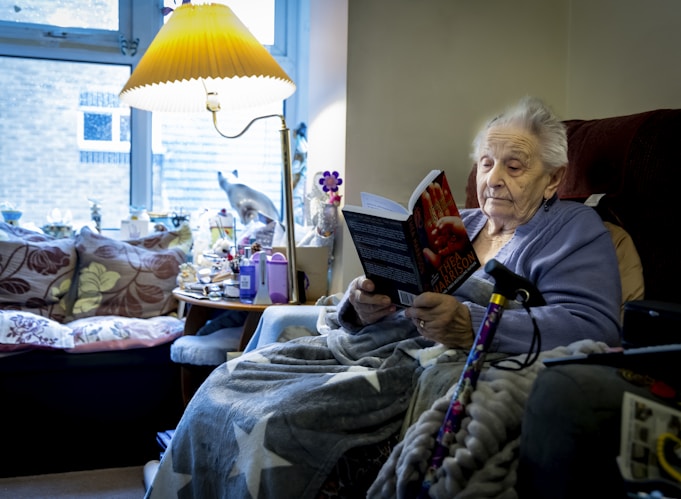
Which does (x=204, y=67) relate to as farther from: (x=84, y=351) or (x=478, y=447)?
(x=478, y=447)

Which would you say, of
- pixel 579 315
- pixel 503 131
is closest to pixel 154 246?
pixel 503 131

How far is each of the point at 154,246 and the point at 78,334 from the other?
0.56 metres

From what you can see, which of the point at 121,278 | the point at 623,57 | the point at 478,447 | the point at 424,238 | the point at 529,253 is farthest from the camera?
the point at 121,278

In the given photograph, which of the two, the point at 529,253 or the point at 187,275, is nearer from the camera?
the point at 529,253

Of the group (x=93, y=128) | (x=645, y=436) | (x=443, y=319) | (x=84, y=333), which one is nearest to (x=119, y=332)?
(x=84, y=333)

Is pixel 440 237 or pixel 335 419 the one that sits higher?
pixel 440 237

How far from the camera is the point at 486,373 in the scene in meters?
1.07

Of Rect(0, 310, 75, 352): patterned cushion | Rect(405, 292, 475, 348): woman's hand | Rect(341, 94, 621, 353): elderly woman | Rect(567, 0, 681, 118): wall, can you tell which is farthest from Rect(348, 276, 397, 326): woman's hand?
Rect(0, 310, 75, 352): patterned cushion

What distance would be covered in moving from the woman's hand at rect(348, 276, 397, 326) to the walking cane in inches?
15.0

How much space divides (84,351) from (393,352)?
1.49m

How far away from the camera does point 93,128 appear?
3.12 meters

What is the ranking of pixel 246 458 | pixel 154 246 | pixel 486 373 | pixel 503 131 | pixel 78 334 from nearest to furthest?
pixel 486 373
pixel 246 458
pixel 503 131
pixel 78 334
pixel 154 246

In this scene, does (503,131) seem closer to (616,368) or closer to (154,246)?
(616,368)

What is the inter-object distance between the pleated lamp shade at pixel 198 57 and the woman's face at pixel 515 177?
80cm
